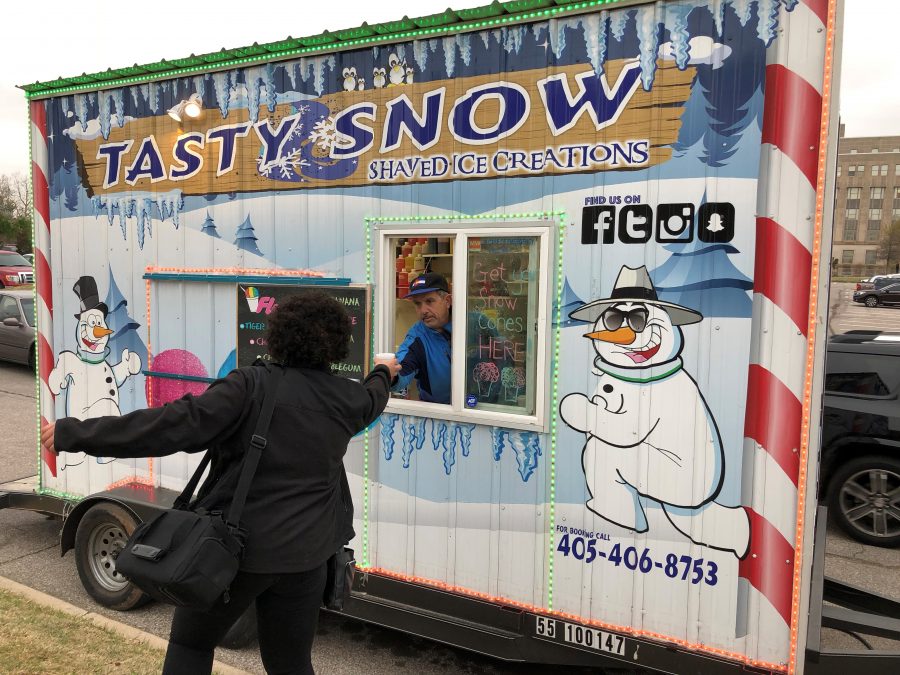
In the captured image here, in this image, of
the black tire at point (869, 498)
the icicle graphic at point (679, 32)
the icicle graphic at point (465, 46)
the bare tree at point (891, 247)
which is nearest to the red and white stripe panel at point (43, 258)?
the icicle graphic at point (465, 46)

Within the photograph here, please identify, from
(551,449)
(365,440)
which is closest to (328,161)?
(365,440)

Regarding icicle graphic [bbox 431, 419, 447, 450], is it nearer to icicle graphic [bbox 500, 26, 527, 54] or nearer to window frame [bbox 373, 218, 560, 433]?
window frame [bbox 373, 218, 560, 433]

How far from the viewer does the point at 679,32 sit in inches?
118

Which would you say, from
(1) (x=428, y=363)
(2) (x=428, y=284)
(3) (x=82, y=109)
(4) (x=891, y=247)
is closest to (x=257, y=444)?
(1) (x=428, y=363)

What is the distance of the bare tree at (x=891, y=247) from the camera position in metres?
62.0

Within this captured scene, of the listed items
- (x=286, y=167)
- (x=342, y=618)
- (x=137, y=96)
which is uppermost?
(x=137, y=96)

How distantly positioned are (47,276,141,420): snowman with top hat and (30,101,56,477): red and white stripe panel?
0.56 feet

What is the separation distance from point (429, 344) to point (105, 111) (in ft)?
8.83

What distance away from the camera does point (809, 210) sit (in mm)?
2854

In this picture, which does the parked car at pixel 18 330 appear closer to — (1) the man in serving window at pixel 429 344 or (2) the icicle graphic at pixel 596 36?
(1) the man in serving window at pixel 429 344

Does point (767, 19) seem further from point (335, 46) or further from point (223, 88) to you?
point (223, 88)

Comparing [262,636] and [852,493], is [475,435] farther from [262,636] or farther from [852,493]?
[852,493]

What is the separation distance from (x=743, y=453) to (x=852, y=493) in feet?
12.7

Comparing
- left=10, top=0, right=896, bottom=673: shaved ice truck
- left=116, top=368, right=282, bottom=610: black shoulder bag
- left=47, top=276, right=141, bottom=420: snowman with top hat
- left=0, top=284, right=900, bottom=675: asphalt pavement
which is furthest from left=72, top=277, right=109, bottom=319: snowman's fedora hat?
left=116, top=368, right=282, bottom=610: black shoulder bag
